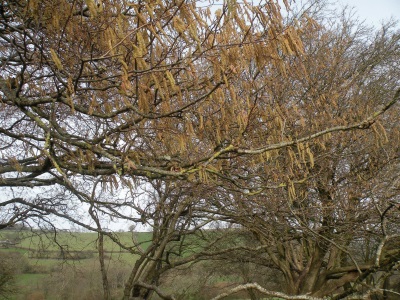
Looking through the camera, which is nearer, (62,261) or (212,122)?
(212,122)

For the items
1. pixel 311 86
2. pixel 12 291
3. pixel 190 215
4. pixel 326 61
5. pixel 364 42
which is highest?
pixel 364 42

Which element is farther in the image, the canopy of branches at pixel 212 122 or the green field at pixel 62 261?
the green field at pixel 62 261

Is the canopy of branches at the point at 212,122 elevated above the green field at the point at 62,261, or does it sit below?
above

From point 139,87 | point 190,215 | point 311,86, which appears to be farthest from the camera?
point 190,215

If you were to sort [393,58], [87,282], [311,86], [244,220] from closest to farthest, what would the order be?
[244,220] < [311,86] < [393,58] < [87,282]

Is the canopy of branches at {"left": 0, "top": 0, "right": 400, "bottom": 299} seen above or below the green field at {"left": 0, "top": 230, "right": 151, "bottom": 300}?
above

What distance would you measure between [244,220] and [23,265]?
885cm

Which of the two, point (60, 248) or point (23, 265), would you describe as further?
point (23, 265)

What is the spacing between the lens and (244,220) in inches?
247

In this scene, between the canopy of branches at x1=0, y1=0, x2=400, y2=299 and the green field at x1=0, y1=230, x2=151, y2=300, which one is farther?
the green field at x1=0, y1=230, x2=151, y2=300

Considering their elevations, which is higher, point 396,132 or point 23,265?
point 396,132

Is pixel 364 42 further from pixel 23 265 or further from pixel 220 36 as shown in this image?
pixel 23 265

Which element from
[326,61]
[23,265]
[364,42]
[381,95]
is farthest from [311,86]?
[23,265]

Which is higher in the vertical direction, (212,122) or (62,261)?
(212,122)
